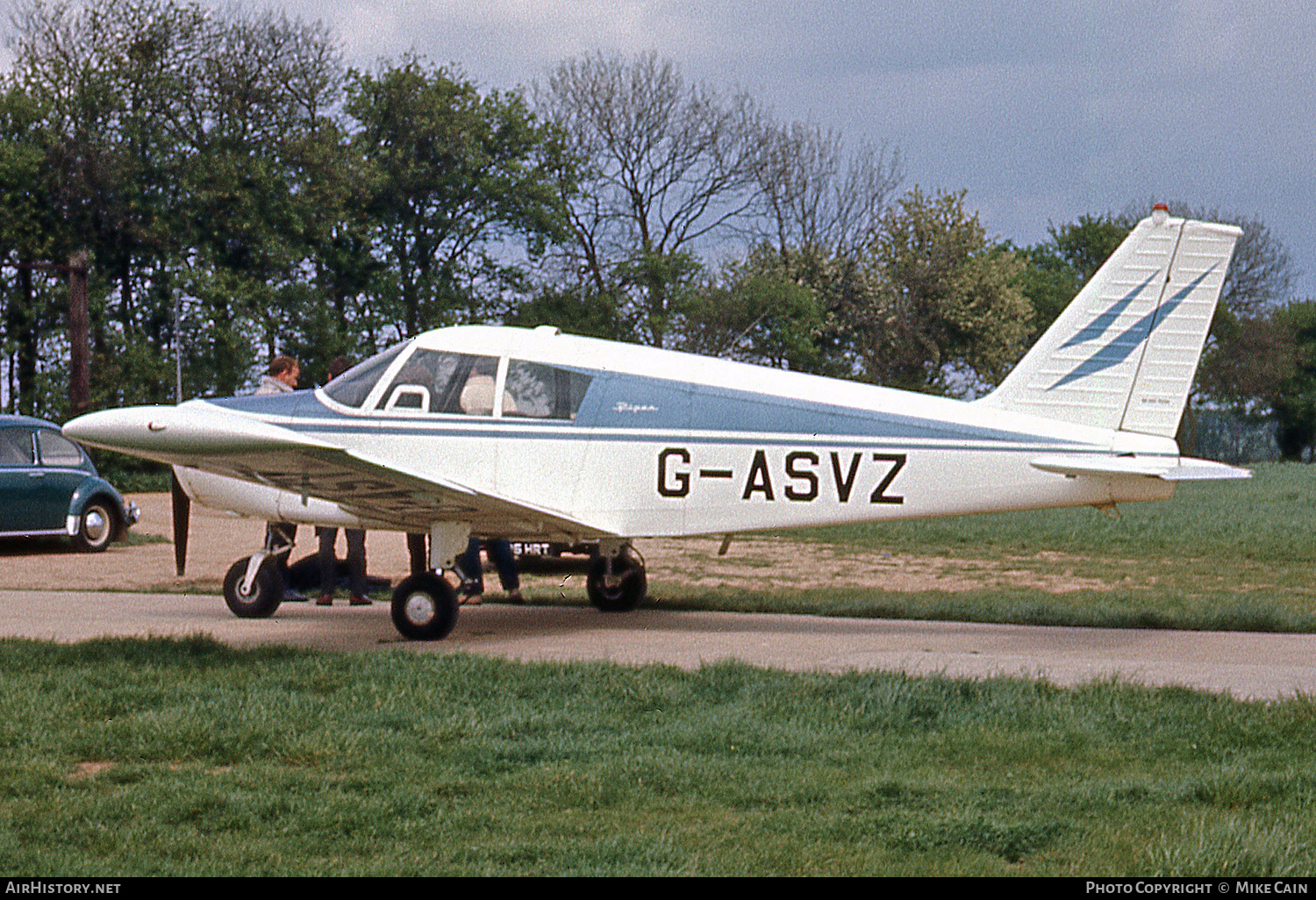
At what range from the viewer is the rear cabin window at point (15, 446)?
63.5 ft

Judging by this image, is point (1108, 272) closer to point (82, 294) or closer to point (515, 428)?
point (515, 428)

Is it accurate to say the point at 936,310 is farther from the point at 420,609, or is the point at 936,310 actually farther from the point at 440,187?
the point at 420,609

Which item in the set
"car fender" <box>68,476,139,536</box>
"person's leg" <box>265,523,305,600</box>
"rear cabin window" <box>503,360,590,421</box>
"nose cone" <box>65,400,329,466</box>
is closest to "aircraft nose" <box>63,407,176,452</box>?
"nose cone" <box>65,400,329,466</box>

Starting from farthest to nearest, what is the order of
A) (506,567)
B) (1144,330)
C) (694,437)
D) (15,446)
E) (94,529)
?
(94,529) → (15,446) → (506,567) → (694,437) → (1144,330)

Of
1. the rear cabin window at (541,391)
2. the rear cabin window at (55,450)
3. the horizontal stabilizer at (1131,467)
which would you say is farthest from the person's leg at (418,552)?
the rear cabin window at (55,450)

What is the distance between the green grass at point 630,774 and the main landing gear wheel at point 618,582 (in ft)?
12.7

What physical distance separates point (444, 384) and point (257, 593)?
8.61 ft

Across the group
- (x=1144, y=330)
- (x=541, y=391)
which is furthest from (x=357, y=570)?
(x=1144, y=330)

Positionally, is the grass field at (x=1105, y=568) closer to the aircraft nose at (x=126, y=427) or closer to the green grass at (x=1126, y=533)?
the green grass at (x=1126, y=533)

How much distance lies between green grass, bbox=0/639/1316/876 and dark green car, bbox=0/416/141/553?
1225 centimetres

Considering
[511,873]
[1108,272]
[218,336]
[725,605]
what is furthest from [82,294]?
[511,873]

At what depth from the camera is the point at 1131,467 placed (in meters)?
9.13

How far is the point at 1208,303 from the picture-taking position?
9.36m

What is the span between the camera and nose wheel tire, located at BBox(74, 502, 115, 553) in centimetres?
1952
